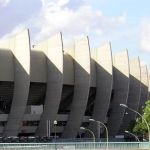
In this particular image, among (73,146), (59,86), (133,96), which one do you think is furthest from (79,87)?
(73,146)

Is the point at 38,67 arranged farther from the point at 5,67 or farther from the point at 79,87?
the point at 79,87

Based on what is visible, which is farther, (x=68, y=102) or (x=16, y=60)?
(x=68, y=102)

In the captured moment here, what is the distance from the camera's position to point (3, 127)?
8044 cm

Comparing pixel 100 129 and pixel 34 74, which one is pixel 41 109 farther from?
pixel 100 129

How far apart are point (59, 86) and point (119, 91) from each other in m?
18.5

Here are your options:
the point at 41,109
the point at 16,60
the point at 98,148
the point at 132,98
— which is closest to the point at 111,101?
the point at 132,98

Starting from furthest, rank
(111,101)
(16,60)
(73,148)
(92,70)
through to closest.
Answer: (111,101) < (92,70) < (16,60) < (73,148)

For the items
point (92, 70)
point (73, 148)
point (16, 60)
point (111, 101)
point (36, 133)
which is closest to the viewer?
point (73, 148)

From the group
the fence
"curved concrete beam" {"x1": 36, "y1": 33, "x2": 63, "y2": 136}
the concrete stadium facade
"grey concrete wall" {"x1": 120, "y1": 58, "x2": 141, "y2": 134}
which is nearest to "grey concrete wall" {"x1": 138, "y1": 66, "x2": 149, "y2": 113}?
"grey concrete wall" {"x1": 120, "y1": 58, "x2": 141, "y2": 134}

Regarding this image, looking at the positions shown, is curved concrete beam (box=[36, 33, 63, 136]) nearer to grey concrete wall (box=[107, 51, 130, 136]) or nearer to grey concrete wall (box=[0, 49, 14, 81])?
grey concrete wall (box=[0, 49, 14, 81])

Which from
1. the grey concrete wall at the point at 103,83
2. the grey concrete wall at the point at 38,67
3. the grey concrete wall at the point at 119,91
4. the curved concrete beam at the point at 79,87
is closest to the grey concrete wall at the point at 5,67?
the grey concrete wall at the point at 38,67

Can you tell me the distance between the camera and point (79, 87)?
87375 millimetres

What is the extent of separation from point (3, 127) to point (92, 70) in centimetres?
2102

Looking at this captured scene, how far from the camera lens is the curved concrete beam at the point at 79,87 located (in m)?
86.8
